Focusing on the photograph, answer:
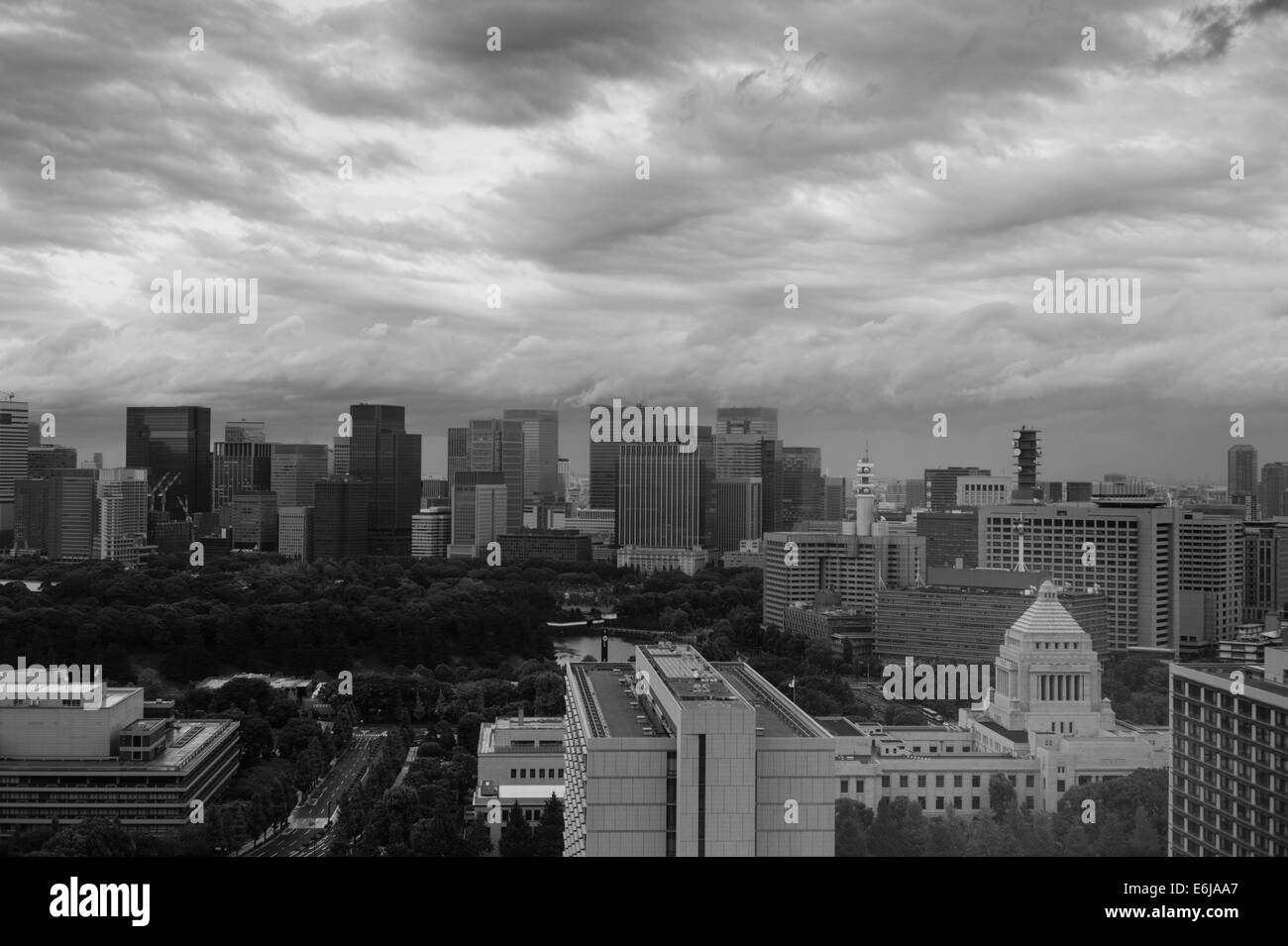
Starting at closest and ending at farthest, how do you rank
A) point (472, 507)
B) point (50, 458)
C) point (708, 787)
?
point (708, 787)
point (50, 458)
point (472, 507)

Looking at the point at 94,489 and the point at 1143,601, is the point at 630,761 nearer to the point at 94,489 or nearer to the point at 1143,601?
the point at 1143,601

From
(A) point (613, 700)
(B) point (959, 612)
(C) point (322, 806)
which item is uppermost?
(A) point (613, 700)

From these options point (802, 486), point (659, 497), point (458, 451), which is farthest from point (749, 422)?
point (458, 451)

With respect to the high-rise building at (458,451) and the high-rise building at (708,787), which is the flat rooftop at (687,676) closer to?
the high-rise building at (708,787)

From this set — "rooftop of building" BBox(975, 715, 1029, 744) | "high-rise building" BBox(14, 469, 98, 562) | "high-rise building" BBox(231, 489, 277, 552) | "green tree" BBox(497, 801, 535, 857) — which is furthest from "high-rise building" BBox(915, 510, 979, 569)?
"high-rise building" BBox(14, 469, 98, 562)

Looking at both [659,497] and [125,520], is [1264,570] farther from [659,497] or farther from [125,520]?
[125,520]
